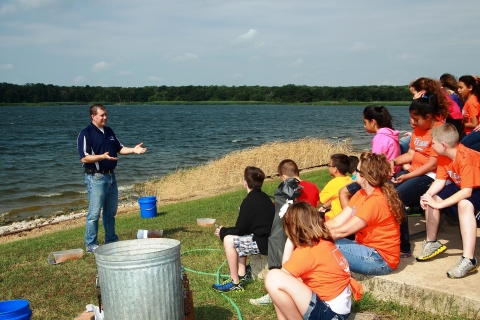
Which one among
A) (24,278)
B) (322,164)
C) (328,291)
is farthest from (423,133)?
(322,164)

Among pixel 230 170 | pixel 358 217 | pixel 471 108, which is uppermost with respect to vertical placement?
pixel 471 108

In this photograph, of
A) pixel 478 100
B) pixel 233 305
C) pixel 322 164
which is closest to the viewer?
pixel 233 305

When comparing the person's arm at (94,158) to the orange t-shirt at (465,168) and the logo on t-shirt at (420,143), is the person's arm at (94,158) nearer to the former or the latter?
the logo on t-shirt at (420,143)

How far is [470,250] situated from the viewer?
470 centimetres

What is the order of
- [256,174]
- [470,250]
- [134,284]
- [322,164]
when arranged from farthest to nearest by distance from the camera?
[322,164] < [256,174] < [470,250] < [134,284]

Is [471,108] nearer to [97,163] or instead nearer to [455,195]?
[455,195]

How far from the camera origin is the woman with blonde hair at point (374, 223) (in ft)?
15.2

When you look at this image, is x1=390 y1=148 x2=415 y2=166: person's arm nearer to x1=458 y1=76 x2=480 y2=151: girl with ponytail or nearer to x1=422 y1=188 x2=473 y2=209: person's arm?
x1=422 y1=188 x2=473 y2=209: person's arm

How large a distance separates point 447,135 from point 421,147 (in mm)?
1075

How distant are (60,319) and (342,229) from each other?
3.08 m

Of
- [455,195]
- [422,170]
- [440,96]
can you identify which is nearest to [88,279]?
[422,170]

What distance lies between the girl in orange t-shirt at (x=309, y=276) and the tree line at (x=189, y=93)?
13470cm

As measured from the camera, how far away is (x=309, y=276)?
3.83m

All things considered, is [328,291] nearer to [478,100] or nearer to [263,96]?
[478,100]
